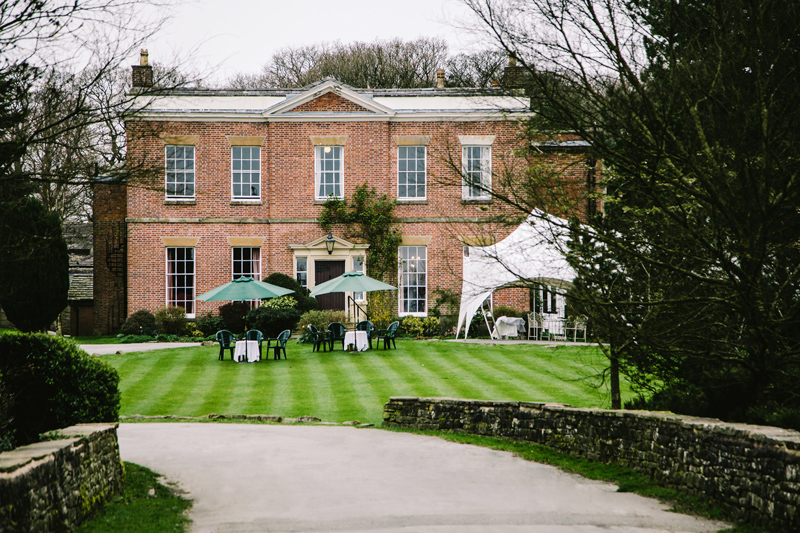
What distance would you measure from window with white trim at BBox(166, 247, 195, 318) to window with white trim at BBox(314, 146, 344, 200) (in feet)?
15.6

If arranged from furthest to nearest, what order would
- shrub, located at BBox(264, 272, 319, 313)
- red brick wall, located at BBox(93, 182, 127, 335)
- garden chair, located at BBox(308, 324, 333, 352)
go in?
red brick wall, located at BBox(93, 182, 127, 335) < shrub, located at BBox(264, 272, 319, 313) < garden chair, located at BBox(308, 324, 333, 352)

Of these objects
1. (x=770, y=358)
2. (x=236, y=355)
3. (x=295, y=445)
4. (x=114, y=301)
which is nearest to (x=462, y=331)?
(x=236, y=355)

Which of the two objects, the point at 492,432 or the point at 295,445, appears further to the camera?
the point at 492,432

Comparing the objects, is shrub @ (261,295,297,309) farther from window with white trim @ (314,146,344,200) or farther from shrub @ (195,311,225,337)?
window with white trim @ (314,146,344,200)

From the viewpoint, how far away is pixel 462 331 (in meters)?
23.7

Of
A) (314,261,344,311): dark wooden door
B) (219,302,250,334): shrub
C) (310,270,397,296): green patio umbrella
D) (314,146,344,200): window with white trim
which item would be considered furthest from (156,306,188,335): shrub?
(310,270,397,296): green patio umbrella

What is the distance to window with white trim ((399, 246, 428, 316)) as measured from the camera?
2550 centimetres

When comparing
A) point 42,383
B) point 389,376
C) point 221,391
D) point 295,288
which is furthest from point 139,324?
point 42,383

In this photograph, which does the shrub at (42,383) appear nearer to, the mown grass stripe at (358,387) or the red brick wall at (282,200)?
the mown grass stripe at (358,387)

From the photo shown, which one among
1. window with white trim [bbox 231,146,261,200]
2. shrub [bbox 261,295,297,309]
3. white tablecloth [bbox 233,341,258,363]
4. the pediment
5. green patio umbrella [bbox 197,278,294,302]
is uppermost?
the pediment

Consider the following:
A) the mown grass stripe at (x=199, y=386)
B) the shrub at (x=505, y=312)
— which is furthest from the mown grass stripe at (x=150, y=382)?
the shrub at (x=505, y=312)

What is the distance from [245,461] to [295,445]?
104 centimetres

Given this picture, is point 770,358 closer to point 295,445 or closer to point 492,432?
point 492,432

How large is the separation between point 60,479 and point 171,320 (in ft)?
63.7
